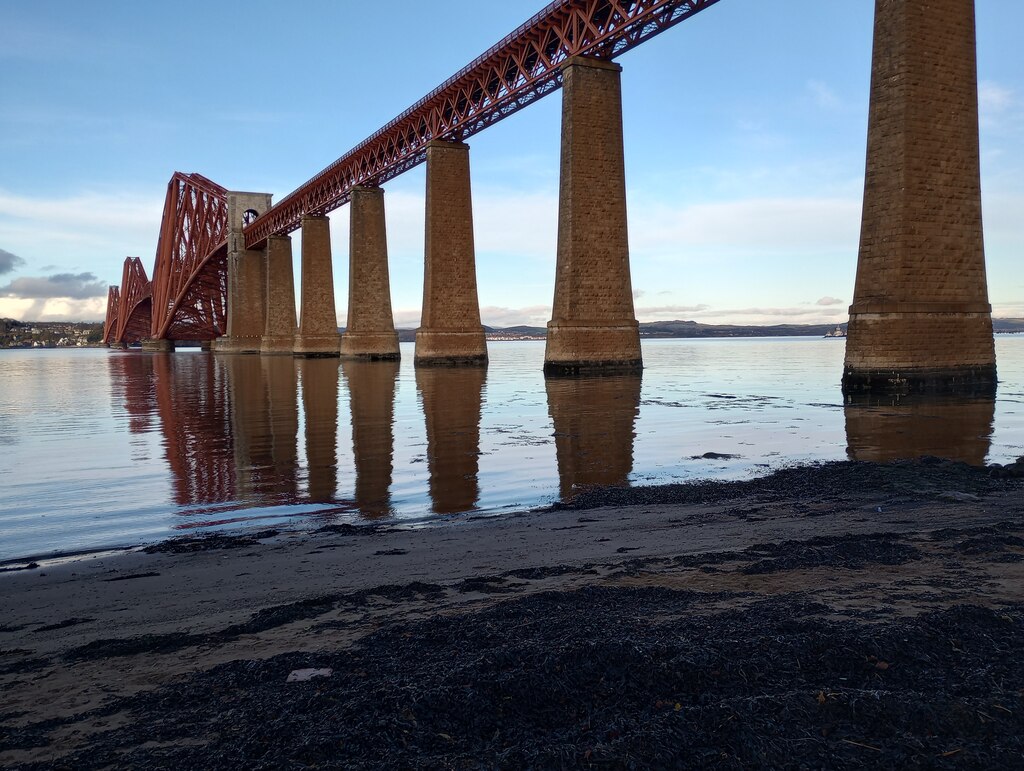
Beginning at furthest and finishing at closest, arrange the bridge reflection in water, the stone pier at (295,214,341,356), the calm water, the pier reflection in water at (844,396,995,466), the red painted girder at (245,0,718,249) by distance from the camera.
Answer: the stone pier at (295,214,341,356) → the red painted girder at (245,0,718,249) → the pier reflection in water at (844,396,995,466) → the bridge reflection in water → the calm water

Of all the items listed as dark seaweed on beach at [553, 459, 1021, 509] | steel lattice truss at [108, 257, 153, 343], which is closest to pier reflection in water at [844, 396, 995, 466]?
dark seaweed on beach at [553, 459, 1021, 509]

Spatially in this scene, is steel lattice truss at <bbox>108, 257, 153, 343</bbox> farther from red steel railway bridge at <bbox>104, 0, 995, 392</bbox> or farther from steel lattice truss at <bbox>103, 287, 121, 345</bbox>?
red steel railway bridge at <bbox>104, 0, 995, 392</bbox>

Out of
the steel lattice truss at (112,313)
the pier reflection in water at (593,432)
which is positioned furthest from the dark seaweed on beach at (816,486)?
the steel lattice truss at (112,313)

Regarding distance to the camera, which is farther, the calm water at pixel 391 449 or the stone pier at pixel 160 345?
the stone pier at pixel 160 345

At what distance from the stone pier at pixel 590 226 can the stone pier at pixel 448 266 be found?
10.9 meters

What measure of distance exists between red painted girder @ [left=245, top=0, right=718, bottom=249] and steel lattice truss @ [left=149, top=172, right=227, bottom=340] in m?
36.5

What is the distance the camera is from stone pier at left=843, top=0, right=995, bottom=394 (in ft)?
59.7

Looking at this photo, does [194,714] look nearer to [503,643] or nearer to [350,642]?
[350,642]

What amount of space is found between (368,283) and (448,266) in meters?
11.9

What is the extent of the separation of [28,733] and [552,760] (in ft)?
5.75

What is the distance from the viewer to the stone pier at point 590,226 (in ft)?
91.2

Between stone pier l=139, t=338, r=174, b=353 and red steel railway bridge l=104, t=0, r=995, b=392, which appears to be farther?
stone pier l=139, t=338, r=174, b=353

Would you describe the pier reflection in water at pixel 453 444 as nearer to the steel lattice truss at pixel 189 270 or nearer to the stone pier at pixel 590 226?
the stone pier at pixel 590 226

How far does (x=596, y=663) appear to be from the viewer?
2.70m
